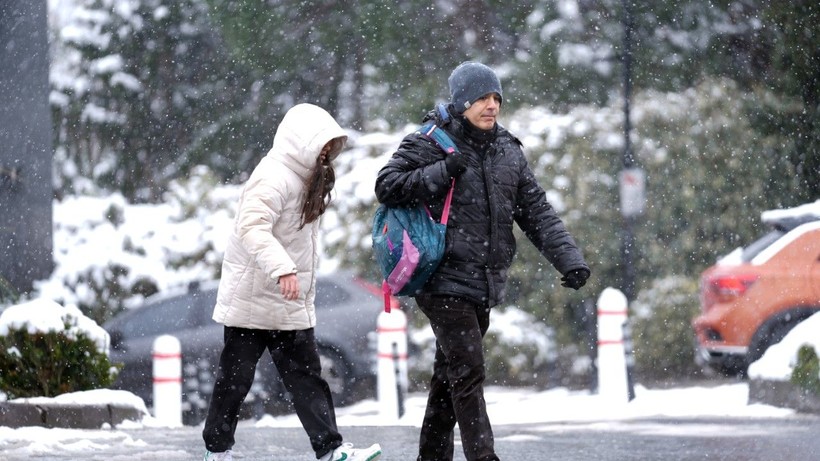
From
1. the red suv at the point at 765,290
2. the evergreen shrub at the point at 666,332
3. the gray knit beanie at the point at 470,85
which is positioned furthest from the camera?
the evergreen shrub at the point at 666,332

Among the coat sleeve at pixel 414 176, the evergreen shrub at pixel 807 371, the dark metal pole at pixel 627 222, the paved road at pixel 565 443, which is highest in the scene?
the dark metal pole at pixel 627 222

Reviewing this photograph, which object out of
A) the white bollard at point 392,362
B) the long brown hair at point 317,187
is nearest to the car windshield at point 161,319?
the white bollard at point 392,362

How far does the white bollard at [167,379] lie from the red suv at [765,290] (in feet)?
15.0

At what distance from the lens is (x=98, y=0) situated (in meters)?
20.6

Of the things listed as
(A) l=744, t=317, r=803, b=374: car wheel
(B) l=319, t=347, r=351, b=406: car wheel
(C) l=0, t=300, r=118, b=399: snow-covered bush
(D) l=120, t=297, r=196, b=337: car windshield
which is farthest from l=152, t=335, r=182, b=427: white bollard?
(A) l=744, t=317, r=803, b=374: car wheel

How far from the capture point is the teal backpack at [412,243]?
5.73 meters

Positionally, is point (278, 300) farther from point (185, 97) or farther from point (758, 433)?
point (185, 97)

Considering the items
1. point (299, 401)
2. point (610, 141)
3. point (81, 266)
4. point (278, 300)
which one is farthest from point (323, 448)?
point (81, 266)

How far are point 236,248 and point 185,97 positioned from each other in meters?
15.1

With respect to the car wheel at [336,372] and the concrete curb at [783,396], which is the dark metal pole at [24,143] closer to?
the car wheel at [336,372]

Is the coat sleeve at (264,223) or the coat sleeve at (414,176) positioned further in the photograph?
the coat sleeve at (264,223)

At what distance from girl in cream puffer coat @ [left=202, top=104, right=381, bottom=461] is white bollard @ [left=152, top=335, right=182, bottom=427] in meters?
4.00

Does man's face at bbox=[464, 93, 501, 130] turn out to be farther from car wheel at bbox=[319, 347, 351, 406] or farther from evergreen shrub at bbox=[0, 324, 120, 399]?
car wheel at bbox=[319, 347, 351, 406]

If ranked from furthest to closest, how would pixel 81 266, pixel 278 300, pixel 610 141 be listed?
pixel 81 266 → pixel 610 141 → pixel 278 300
